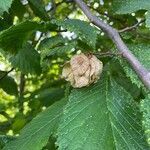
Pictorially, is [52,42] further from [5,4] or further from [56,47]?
[5,4]

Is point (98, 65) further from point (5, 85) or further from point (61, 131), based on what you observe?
point (5, 85)

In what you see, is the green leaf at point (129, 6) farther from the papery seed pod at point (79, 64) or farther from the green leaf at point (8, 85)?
the green leaf at point (8, 85)

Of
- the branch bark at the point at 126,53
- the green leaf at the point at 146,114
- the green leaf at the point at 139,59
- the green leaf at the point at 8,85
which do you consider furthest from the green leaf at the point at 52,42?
the green leaf at the point at 8,85

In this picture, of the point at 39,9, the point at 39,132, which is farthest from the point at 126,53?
the point at 39,9

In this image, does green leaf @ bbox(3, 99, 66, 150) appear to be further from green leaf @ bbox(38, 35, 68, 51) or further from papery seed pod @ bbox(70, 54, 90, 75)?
papery seed pod @ bbox(70, 54, 90, 75)

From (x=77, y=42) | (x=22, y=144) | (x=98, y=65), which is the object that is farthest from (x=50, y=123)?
(x=98, y=65)
